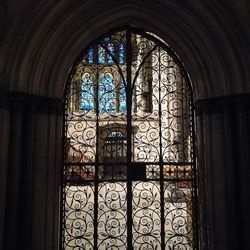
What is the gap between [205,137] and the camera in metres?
5.29

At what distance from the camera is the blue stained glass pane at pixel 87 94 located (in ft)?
18.7

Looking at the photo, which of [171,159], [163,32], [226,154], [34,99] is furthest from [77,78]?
[226,154]

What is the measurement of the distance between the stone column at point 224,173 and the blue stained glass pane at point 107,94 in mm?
1360

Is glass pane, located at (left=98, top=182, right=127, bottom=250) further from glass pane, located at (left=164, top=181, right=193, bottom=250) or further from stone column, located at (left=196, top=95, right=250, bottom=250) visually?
stone column, located at (left=196, top=95, right=250, bottom=250)

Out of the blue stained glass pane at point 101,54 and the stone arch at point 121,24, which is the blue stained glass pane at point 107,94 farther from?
the stone arch at point 121,24

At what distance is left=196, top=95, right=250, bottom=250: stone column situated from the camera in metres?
4.87

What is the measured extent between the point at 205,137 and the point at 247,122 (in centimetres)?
63

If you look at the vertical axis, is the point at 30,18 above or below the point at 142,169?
above

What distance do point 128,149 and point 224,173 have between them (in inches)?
56.4

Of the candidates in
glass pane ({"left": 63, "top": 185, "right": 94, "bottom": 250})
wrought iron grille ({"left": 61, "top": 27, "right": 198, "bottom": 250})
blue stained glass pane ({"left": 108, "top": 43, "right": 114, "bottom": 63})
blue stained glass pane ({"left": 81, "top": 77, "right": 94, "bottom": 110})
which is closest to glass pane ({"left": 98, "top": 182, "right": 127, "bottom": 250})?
wrought iron grille ({"left": 61, "top": 27, "right": 198, "bottom": 250})

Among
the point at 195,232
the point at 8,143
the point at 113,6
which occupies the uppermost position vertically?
the point at 113,6

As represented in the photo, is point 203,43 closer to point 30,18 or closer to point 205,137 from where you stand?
point 205,137

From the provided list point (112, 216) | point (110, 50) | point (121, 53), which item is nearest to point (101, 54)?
point (110, 50)

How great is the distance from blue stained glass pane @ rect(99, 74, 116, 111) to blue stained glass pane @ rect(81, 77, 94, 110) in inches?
5.5
